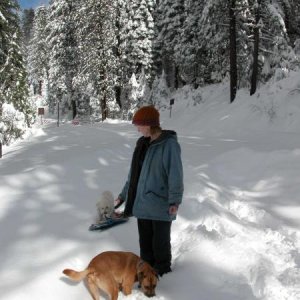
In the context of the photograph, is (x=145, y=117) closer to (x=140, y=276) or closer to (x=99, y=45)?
(x=140, y=276)

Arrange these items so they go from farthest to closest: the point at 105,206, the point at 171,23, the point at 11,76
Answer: the point at 171,23, the point at 11,76, the point at 105,206

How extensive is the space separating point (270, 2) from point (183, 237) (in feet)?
63.6

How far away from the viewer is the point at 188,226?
20.2 feet

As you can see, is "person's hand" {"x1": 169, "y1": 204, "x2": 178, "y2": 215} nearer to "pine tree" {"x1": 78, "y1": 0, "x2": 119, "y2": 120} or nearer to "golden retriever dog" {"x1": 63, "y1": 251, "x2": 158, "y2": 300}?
"golden retriever dog" {"x1": 63, "y1": 251, "x2": 158, "y2": 300}

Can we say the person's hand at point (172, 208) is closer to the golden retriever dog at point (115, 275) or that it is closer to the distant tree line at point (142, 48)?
the golden retriever dog at point (115, 275)

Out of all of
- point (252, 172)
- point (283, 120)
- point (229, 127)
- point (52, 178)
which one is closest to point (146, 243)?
point (52, 178)

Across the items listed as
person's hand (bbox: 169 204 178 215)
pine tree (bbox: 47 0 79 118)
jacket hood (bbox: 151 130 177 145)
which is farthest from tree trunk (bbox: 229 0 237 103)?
person's hand (bbox: 169 204 178 215)

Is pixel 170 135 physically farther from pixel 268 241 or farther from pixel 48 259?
pixel 268 241

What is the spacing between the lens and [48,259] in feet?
16.4

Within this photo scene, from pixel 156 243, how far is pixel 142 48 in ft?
111

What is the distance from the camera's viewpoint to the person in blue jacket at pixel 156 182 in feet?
14.1

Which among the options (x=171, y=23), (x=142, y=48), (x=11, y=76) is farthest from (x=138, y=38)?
(x=11, y=76)

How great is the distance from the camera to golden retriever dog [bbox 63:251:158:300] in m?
4.02

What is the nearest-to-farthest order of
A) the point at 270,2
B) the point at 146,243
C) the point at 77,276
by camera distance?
the point at 77,276, the point at 146,243, the point at 270,2
